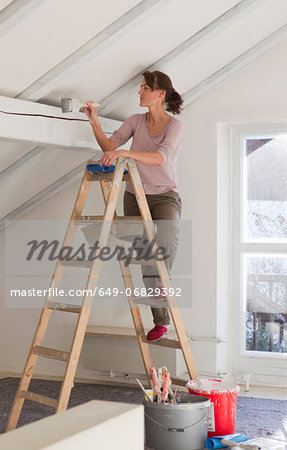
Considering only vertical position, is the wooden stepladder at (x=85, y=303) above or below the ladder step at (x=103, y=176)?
below

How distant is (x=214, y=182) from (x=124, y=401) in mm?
1526

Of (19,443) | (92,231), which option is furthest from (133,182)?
(19,443)

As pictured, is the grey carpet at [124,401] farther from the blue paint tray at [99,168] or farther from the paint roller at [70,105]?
the paint roller at [70,105]

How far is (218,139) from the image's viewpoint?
4480 mm

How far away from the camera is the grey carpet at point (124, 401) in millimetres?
3490

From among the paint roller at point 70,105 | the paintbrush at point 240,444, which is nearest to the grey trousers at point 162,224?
the paint roller at point 70,105

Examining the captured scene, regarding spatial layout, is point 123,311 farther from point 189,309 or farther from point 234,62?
point 234,62

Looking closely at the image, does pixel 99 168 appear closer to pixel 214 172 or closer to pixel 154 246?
pixel 154 246

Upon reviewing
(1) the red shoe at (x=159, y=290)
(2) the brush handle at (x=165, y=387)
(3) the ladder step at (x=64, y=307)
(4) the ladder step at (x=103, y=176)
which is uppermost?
(4) the ladder step at (x=103, y=176)

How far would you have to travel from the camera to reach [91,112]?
3.64 meters

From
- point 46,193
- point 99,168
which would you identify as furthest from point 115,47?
point 46,193

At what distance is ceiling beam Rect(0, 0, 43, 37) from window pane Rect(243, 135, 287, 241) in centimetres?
224

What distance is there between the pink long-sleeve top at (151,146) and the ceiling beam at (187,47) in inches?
5.8

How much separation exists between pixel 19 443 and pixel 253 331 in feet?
11.3
